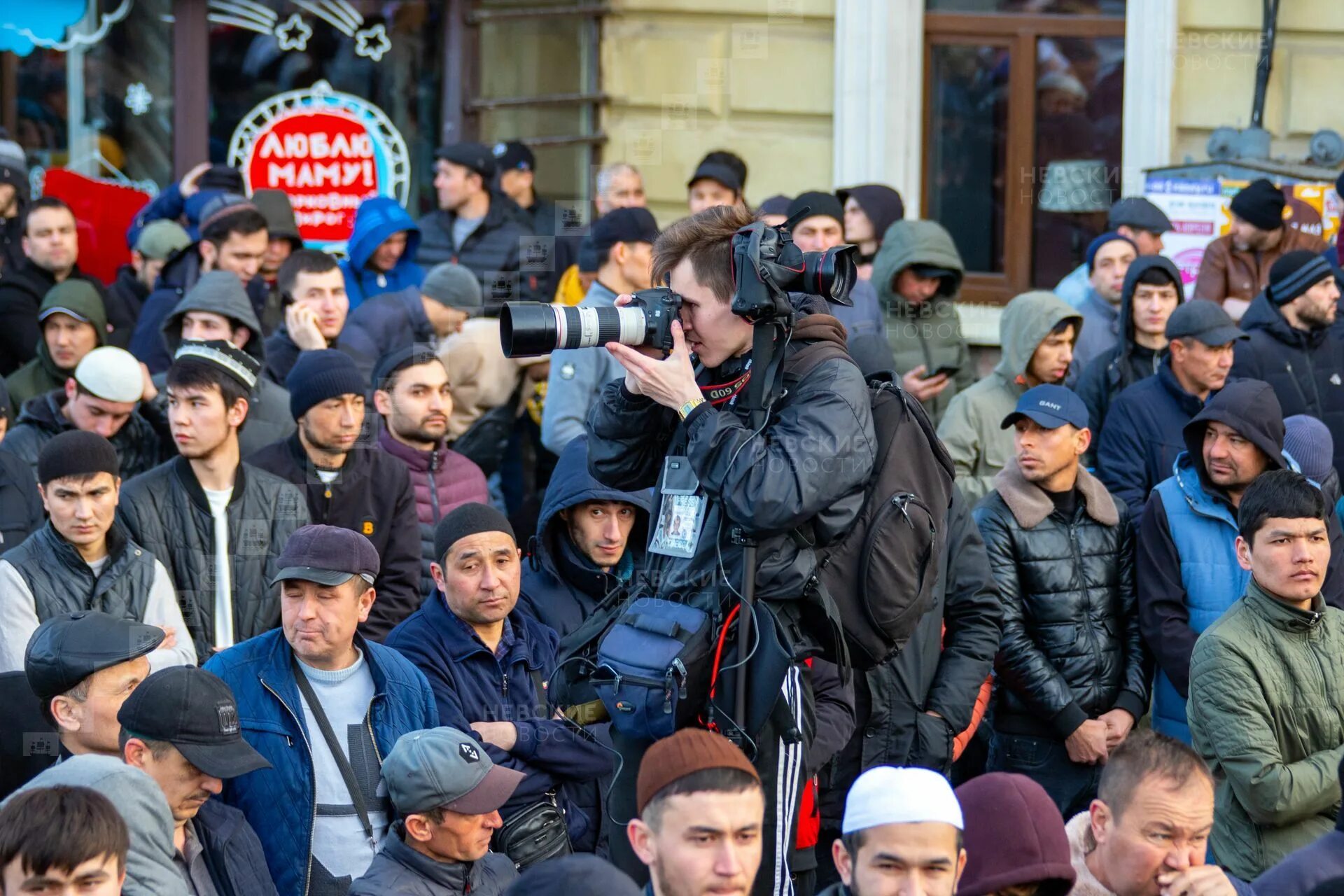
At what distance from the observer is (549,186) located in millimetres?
10156

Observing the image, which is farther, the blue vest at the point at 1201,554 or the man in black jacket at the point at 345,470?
the man in black jacket at the point at 345,470

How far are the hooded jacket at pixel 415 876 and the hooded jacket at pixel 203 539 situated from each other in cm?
153

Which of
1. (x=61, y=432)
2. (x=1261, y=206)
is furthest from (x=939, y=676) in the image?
(x=1261, y=206)

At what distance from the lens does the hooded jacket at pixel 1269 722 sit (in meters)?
5.06

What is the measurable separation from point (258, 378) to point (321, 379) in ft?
1.84

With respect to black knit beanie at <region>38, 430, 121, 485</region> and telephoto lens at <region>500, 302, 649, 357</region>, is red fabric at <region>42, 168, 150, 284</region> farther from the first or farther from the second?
telephoto lens at <region>500, 302, 649, 357</region>

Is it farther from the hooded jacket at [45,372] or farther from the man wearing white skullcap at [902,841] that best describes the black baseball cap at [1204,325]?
the hooded jacket at [45,372]

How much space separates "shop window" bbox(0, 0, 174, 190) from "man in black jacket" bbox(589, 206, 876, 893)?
6.40 metres

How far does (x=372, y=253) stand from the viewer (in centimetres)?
848

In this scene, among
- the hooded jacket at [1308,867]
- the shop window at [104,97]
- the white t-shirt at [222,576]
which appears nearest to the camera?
the hooded jacket at [1308,867]

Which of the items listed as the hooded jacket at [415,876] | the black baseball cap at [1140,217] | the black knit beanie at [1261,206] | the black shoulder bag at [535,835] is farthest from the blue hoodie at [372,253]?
the hooded jacket at [415,876]

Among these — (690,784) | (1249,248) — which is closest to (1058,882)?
(690,784)

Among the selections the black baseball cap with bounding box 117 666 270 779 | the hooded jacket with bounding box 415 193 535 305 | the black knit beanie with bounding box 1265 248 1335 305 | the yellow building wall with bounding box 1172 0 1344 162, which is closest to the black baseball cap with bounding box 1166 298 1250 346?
the black knit beanie with bounding box 1265 248 1335 305

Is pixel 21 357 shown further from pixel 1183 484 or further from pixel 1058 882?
pixel 1058 882
